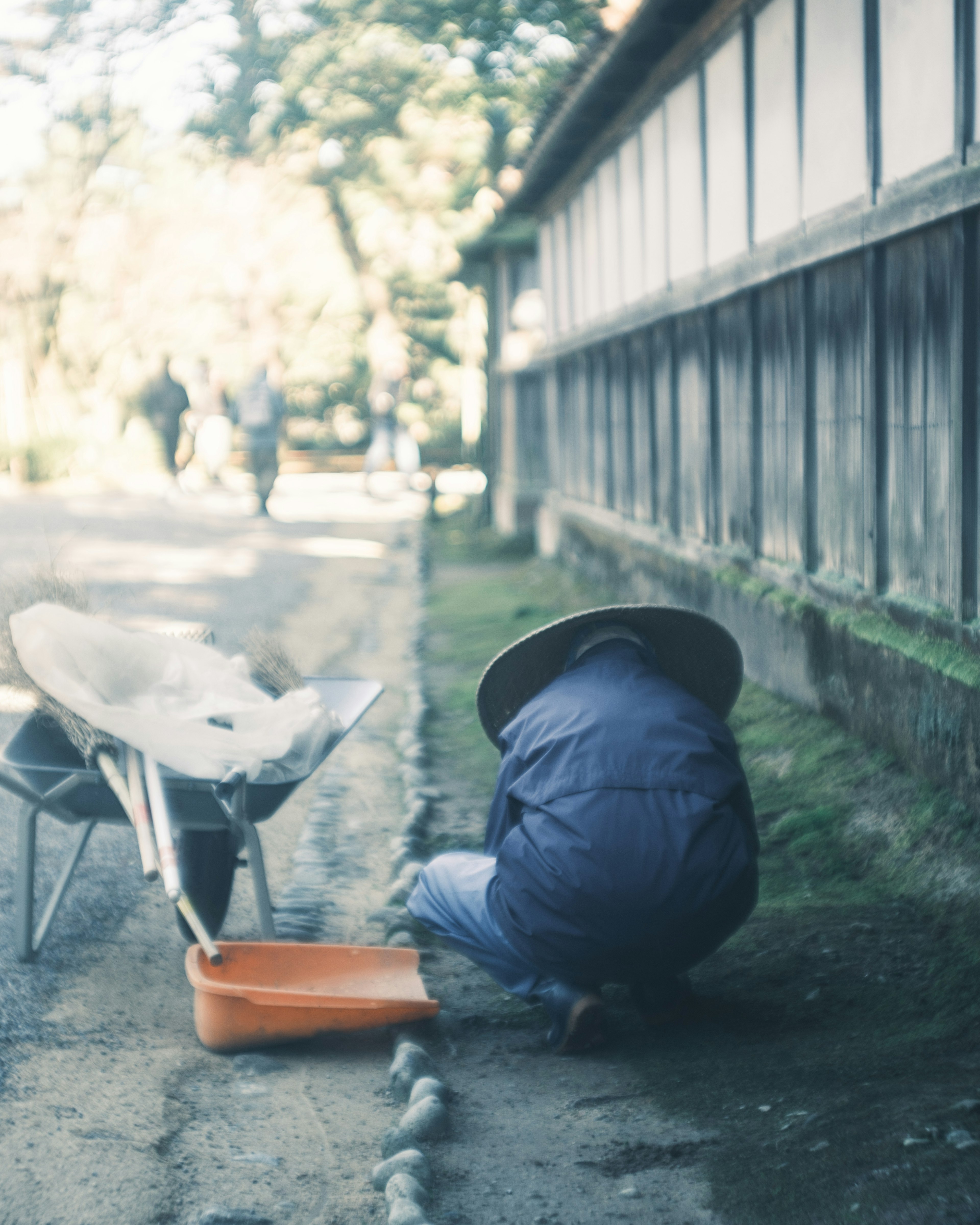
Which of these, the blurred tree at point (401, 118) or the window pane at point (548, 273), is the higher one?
the blurred tree at point (401, 118)

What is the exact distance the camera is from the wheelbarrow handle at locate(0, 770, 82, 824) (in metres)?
3.52

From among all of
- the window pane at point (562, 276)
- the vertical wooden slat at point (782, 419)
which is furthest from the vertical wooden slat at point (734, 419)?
the window pane at point (562, 276)

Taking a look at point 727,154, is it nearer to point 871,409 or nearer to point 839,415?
point 839,415

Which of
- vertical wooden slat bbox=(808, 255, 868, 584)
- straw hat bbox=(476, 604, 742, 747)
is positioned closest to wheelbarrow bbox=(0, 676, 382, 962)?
straw hat bbox=(476, 604, 742, 747)

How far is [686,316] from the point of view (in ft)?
26.1

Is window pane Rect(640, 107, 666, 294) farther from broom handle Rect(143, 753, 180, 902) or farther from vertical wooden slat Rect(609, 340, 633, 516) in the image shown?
broom handle Rect(143, 753, 180, 902)

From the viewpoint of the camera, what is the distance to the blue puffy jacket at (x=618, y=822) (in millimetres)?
2857

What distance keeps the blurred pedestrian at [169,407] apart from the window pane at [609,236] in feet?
42.0

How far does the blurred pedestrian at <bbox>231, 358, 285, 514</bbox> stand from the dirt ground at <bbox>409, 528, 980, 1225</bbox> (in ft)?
44.6

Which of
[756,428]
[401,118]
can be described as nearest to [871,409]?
[756,428]

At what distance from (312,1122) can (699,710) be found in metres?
1.38

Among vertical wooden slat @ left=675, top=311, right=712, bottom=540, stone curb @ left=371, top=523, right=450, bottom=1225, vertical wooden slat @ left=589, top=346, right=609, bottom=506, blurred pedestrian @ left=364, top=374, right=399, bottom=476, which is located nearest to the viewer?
stone curb @ left=371, top=523, right=450, bottom=1225

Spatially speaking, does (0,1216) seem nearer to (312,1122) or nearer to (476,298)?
(312,1122)

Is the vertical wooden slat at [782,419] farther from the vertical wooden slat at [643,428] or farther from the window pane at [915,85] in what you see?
the vertical wooden slat at [643,428]
